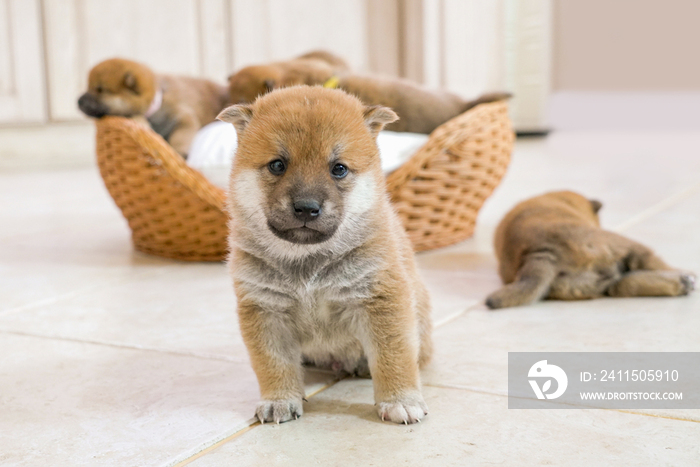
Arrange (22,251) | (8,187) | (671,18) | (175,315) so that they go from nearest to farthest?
1. (175,315)
2. (22,251)
3. (8,187)
4. (671,18)

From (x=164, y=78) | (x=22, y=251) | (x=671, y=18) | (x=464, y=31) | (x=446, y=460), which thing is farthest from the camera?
(x=671, y=18)

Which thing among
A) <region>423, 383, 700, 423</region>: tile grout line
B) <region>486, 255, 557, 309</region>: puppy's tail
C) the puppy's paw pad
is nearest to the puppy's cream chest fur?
<region>423, 383, 700, 423</region>: tile grout line

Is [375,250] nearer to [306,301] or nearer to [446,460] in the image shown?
[306,301]

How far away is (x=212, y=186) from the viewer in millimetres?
2270

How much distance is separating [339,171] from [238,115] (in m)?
0.21

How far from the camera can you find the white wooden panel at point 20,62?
4.54 meters

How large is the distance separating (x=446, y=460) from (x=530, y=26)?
6.90m

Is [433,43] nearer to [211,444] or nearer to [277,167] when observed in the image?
[277,167]

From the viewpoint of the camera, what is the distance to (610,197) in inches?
138

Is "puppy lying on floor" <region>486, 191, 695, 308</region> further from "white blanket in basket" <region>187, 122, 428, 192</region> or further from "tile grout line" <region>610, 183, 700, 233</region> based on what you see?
"tile grout line" <region>610, 183, 700, 233</region>

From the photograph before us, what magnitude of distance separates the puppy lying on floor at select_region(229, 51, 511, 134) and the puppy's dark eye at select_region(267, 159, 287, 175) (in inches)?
68.1

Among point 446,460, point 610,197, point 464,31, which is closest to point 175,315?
point 446,460

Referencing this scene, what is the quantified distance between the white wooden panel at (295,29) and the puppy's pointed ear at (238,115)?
442cm

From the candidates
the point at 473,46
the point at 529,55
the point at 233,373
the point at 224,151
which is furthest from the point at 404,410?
the point at 529,55
